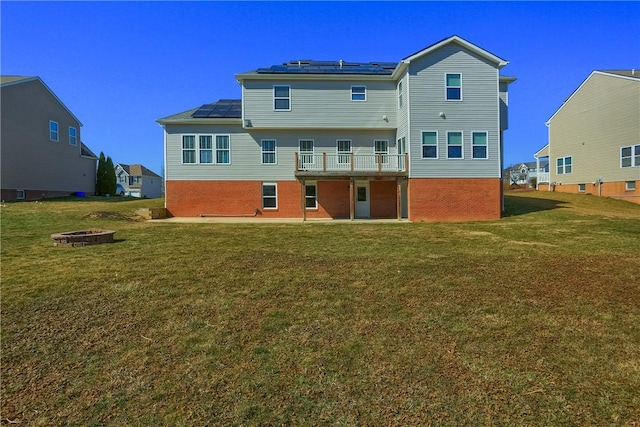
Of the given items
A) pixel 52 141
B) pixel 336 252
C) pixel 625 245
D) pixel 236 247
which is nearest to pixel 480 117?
pixel 625 245

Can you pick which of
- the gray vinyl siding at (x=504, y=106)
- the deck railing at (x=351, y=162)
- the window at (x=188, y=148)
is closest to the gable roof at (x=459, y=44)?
the gray vinyl siding at (x=504, y=106)

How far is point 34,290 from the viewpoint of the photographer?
5844 mm

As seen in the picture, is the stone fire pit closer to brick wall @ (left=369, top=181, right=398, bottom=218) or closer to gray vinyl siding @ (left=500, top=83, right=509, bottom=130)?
brick wall @ (left=369, top=181, right=398, bottom=218)

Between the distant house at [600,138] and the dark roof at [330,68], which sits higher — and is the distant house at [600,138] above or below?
below

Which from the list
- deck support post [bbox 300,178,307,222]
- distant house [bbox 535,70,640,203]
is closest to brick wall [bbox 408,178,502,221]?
deck support post [bbox 300,178,307,222]

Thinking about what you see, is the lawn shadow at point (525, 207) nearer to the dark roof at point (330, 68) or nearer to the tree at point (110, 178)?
the dark roof at point (330, 68)

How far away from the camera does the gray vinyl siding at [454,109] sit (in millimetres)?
18172

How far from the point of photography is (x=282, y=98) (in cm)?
2028

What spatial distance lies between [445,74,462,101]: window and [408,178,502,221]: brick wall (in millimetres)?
4086

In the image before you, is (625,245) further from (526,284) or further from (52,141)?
(52,141)

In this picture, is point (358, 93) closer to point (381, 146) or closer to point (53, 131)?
point (381, 146)

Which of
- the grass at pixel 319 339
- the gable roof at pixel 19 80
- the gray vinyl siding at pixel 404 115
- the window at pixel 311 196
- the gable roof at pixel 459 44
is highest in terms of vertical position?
the gable roof at pixel 19 80

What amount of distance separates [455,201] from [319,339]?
51.6ft

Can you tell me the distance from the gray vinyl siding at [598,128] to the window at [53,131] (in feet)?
135
